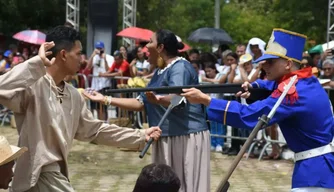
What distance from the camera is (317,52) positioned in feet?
46.9

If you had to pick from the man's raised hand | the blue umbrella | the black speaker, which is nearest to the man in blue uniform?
the man's raised hand

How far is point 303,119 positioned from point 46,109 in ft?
5.71

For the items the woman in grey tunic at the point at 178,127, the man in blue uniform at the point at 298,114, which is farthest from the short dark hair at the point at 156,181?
the woman in grey tunic at the point at 178,127

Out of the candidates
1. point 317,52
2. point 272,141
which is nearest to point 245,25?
point 317,52

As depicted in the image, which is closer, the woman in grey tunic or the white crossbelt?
the white crossbelt

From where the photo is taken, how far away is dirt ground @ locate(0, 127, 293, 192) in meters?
9.32

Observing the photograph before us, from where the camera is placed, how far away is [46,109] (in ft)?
14.8

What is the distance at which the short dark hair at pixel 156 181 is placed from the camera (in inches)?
140

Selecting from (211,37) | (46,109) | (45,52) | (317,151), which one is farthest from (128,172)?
(211,37)

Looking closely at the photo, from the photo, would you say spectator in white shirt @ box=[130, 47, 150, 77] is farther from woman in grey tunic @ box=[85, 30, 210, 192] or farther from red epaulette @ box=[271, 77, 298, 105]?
red epaulette @ box=[271, 77, 298, 105]

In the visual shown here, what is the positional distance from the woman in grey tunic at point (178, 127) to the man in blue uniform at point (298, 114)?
1174 mm

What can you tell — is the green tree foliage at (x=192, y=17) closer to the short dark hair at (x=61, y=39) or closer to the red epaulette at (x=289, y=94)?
the red epaulette at (x=289, y=94)

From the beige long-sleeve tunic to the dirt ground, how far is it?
14.4 feet

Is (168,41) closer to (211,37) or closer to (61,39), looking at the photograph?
(61,39)
